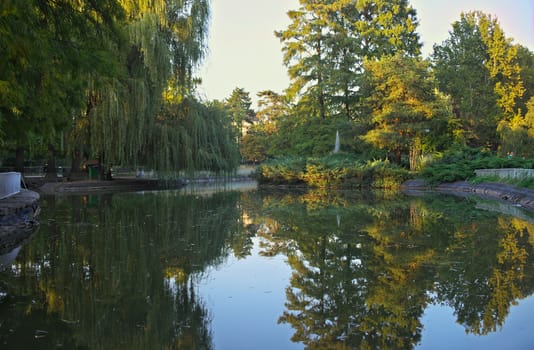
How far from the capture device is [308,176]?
28.3m

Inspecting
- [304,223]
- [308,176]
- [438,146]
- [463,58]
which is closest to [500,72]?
[463,58]

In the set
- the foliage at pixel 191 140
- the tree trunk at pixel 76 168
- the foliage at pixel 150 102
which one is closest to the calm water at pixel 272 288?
the foliage at pixel 150 102

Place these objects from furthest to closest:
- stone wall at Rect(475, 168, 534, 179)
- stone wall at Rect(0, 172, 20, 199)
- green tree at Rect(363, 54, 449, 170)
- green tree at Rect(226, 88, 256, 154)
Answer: green tree at Rect(226, 88, 256, 154) → green tree at Rect(363, 54, 449, 170) → stone wall at Rect(475, 168, 534, 179) → stone wall at Rect(0, 172, 20, 199)

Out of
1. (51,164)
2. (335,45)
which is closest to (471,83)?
(335,45)

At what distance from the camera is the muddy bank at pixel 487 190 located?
16.0 meters

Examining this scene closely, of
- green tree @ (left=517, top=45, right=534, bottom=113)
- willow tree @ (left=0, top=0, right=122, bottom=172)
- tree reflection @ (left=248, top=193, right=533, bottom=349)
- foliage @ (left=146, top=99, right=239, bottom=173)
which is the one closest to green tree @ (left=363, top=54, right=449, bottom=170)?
foliage @ (left=146, top=99, right=239, bottom=173)

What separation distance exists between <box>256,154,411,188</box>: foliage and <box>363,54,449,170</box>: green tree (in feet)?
7.55

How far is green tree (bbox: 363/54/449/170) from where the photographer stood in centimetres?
2825

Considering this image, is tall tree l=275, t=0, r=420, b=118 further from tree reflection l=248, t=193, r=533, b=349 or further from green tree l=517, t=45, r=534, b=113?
tree reflection l=248, t=193, r=533, b=349

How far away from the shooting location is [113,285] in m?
5.58

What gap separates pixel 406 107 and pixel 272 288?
25039 mm

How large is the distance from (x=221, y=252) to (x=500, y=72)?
3947 cm

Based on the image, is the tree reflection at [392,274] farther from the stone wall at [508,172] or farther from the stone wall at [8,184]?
the stone wall at [508,172]

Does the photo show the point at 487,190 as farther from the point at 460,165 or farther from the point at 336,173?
the point at 336,173
